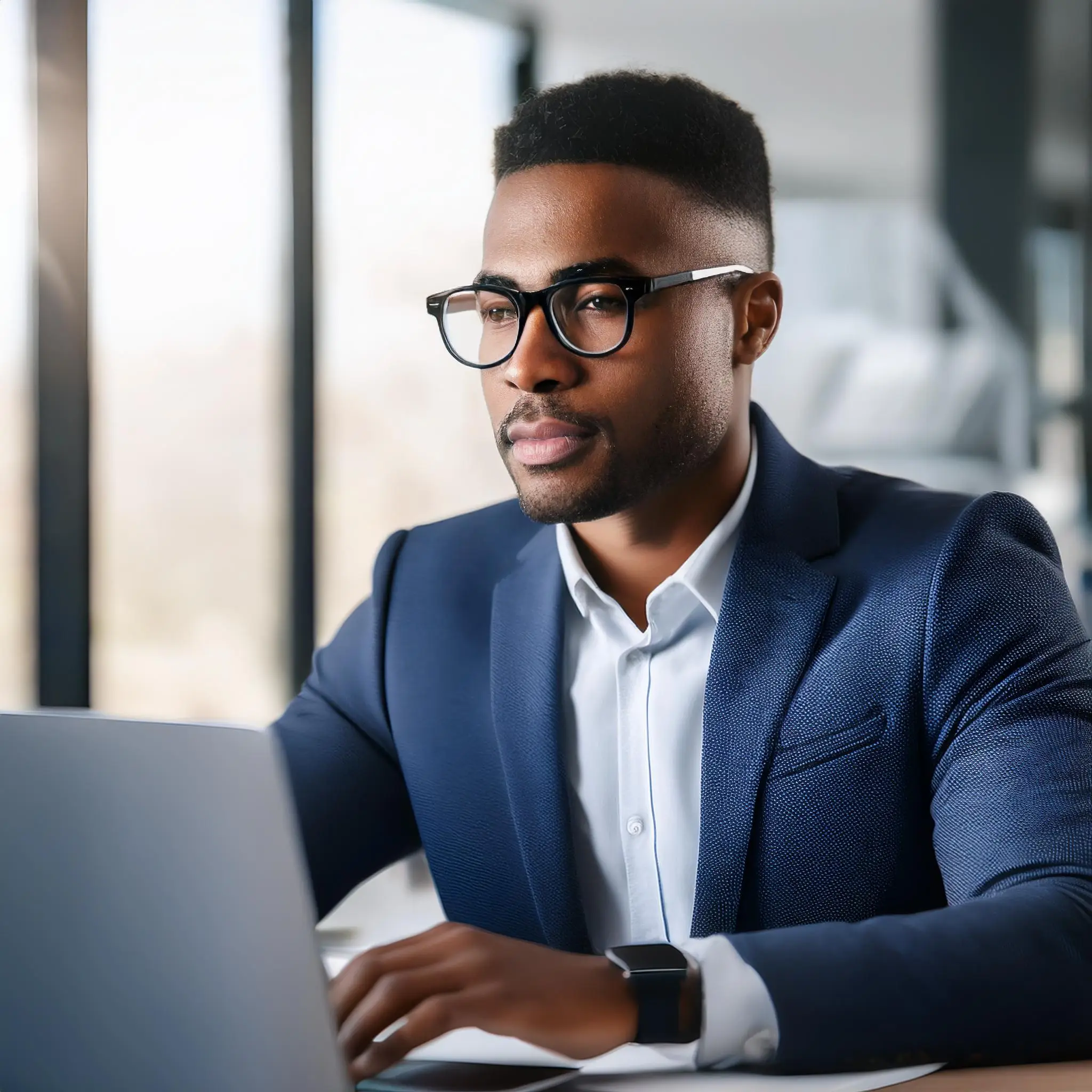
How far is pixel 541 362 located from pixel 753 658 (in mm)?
388

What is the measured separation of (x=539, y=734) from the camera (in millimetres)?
1393

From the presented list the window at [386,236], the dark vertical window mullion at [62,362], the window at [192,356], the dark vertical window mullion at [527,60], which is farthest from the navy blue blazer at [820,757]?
the dark vertical window mullion at [527,60]

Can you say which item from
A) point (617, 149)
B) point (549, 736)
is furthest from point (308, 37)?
point (549, 736)

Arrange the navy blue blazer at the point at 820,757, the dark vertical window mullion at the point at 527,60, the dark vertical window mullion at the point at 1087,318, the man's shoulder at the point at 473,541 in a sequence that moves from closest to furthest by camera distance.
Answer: the navy blue blazer at the point at 820,757
the man's shoulder at the point at 473,541
the dark vertical window mullion at the point at 527,60
the dark vertical window mullion at the point at 1087,318

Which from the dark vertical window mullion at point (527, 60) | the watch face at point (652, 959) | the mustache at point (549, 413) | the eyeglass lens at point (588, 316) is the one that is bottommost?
the watch face at point (652, 959)

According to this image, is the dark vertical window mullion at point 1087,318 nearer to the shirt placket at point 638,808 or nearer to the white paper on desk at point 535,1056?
the shirt placket at point 638,808

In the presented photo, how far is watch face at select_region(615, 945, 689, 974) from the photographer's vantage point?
2.75 ft

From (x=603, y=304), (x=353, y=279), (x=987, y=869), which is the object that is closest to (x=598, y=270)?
(x=603, y=304)

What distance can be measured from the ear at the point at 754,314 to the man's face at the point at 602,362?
0.07 meters

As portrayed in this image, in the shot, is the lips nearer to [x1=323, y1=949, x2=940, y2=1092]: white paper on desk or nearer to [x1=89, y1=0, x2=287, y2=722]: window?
[x1=323, y1=949, x2=940, y2=1092]: white paper on desk

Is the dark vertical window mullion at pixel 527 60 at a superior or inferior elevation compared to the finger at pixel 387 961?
superior

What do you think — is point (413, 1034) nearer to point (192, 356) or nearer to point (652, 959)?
point (652, 959)

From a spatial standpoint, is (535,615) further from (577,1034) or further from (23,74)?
(23,74)

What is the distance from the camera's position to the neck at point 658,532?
1.45 m
